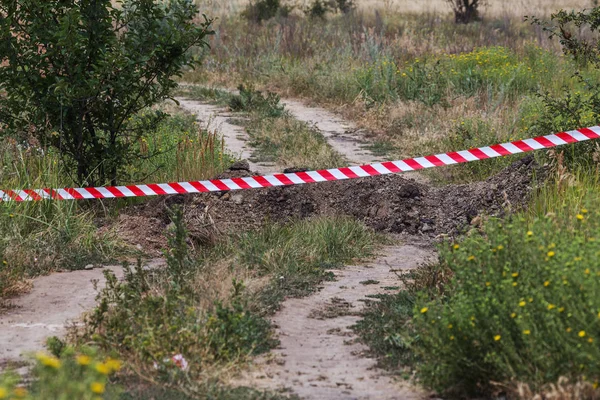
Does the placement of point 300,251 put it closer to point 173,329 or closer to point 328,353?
point 328,353

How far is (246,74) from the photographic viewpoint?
64.8ft

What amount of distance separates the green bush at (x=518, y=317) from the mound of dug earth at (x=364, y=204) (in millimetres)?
3678

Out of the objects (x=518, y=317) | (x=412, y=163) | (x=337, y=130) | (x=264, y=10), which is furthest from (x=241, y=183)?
(x=264, y=10)

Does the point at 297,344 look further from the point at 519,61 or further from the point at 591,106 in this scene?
the point at 519,61

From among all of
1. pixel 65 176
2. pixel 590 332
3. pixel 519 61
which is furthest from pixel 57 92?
pixel 519 61

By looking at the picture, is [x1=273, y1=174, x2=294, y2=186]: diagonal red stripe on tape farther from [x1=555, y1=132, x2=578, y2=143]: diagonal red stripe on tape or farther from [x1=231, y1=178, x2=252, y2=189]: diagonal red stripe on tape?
[x1=555, y1=132, x2=578, y2=143]: diagonal red stripe on tape

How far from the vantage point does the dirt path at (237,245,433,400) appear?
197 inches

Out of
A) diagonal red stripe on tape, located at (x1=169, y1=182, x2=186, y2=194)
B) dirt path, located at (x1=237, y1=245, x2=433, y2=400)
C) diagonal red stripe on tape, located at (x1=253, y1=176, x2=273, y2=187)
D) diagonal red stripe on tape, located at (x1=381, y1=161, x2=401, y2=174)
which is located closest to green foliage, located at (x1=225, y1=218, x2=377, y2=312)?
dirt path, located at (x1=237, y1=245, x2=433, y2=400)

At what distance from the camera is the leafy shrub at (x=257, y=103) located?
15.4 m

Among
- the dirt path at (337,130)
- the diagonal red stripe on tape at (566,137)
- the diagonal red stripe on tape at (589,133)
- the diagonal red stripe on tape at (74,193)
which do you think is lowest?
the dirt path at (337,130)

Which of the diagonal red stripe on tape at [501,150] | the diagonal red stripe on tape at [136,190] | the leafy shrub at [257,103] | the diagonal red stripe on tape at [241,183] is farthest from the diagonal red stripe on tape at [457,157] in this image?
the leafy shrub at [257,103]

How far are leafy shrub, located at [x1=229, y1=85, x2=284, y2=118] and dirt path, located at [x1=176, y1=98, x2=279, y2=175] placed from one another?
23 centimetres

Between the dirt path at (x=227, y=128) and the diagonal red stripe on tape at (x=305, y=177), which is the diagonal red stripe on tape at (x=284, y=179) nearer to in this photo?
the diagonal red stripe on tape at (x=305, y=177)

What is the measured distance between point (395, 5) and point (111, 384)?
34.7 metres
